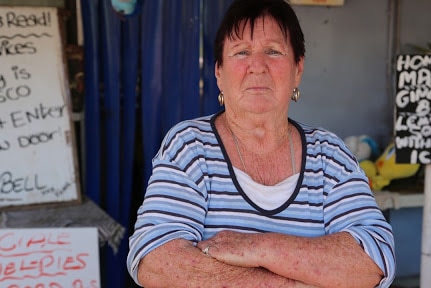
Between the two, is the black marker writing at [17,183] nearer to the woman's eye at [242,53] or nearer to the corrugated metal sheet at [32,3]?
the corrugated metal sheet at [32,3]

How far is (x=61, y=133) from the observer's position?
2852 mm

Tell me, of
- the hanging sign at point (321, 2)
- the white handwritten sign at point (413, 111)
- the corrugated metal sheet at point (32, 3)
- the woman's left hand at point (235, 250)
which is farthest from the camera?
the hanging sign at point (321, 2)

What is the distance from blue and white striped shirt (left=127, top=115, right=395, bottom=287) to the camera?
1514 millimetres

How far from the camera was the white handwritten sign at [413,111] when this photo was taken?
7.82 feet

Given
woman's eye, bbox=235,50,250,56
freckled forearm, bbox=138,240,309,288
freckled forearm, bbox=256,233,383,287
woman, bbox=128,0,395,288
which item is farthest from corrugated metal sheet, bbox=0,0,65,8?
freckled forearm, bbox=256,233,383,287

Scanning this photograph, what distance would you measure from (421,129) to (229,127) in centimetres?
110

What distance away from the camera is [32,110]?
9.19 feet

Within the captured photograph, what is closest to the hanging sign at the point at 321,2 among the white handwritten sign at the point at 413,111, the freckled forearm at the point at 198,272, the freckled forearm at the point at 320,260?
the white handwritten sign at the point at 413,111

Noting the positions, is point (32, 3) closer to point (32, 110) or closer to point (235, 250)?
point (32, 110)

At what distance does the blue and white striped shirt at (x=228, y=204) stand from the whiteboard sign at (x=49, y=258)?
0.95 metres

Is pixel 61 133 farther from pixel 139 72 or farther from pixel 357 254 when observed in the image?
pixel 357 254

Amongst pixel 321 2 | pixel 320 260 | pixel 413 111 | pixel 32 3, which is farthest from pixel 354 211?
pixel 321 2

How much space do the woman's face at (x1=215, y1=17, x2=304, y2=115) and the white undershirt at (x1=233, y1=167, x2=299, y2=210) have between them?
21 centimetres

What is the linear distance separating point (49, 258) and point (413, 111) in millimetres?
1768
